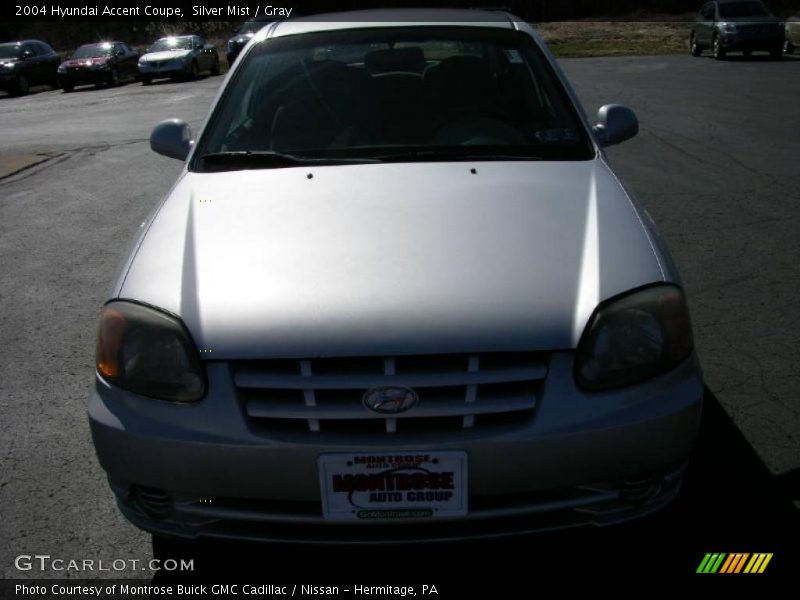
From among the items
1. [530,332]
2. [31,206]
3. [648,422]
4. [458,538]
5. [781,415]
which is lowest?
[31,206]

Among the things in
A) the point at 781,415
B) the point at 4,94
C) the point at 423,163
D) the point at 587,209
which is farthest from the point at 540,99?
the point at 4,94

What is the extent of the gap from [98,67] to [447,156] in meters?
25.7

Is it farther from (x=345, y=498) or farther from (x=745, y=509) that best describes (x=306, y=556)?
(x=745, y=509)

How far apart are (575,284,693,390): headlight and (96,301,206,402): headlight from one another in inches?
39.0

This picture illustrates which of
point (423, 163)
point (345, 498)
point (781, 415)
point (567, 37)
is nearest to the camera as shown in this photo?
point (345, 498)

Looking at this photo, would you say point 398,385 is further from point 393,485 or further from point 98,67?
point 98,67

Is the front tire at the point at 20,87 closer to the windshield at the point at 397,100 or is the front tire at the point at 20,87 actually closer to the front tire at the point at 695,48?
the front tire at the point at 695,48

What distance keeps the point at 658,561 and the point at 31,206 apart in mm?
6989

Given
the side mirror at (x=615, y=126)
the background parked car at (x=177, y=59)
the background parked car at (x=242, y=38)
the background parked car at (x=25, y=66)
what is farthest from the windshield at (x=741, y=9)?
the side mirror at (x=615, y=126)

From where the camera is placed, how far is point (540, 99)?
12.9 feet

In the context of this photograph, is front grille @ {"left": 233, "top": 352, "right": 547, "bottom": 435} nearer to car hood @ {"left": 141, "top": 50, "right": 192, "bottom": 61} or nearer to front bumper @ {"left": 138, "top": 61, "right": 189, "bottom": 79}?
front bumper @ {"left": 138, "top": 61, "right": 189, "bottom": 79}

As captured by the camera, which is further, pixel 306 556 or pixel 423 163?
pixel 423 163

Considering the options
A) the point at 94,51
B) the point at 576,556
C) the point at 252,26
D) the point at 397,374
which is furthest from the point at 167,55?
the point at 397,374

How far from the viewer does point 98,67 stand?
26.7 metres
